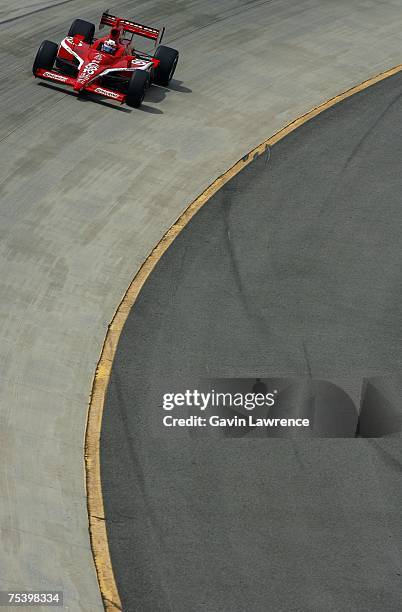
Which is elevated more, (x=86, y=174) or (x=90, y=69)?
(x=90, y=69)

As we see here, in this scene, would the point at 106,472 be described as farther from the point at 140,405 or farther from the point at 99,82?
the point at 99,82

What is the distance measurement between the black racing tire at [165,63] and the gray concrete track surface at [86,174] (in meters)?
0.26

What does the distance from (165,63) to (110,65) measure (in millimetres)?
1136

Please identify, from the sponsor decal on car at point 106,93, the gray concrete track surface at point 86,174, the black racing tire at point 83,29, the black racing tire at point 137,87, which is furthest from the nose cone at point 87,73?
the black racing tire at point 83,29

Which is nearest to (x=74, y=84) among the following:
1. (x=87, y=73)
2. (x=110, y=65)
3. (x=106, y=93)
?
(x=87, y=73)

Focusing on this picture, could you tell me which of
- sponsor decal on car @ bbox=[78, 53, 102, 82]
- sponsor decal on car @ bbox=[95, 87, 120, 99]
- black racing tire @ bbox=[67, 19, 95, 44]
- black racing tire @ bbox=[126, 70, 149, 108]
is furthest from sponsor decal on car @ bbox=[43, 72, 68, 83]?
black racing tire @ bbox=[67, 19, 95, 44]

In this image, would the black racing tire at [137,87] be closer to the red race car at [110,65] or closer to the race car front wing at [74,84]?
the red race car at [110,65]

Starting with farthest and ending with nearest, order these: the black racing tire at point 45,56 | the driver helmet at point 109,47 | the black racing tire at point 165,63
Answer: the black racing tire at point 165,63 < the driver helmet at point 109,47 < the black racing tire at point 45,56

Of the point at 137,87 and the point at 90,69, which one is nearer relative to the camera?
the point at 137,87

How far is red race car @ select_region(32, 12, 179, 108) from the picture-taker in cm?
1975

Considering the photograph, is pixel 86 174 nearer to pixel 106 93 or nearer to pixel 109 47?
pixel 106 93

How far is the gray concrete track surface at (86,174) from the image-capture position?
11.7m

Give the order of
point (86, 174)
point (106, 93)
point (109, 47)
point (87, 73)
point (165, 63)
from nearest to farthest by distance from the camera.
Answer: point (86, 174), point (106, 93), point (87, 73), point (109, 47), point (165, 63)

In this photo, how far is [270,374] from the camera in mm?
13688
